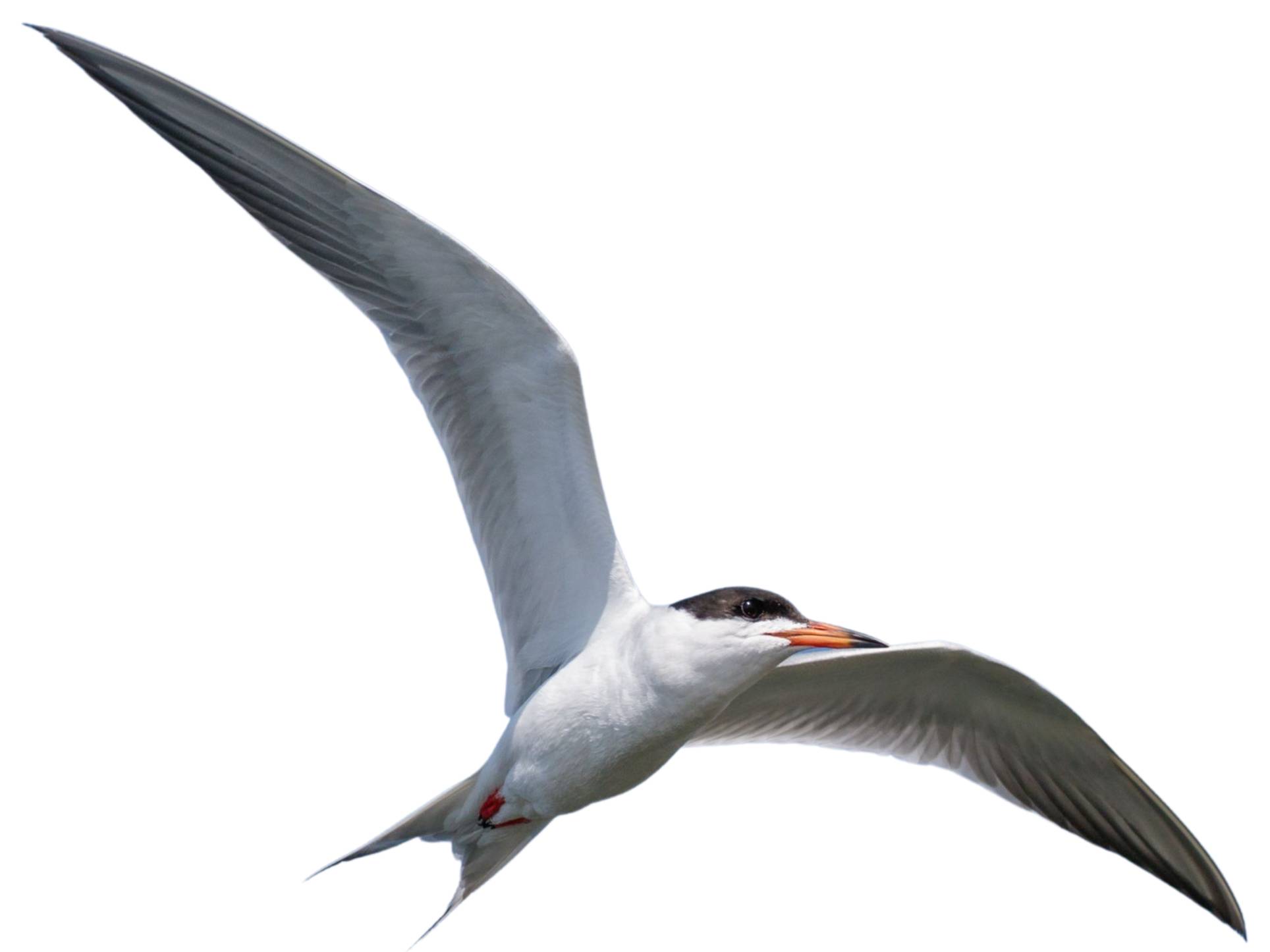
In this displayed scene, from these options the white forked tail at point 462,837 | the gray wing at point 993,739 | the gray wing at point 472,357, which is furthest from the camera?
the gray wing at point 993,739

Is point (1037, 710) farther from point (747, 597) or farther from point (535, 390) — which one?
point (535, 390)

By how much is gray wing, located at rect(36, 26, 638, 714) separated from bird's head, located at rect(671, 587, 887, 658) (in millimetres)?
577

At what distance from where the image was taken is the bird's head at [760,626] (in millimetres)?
6008

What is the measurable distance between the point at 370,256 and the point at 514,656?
177 centimetres

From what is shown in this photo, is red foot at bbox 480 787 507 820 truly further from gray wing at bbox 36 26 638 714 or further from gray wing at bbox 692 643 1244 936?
gray wing at bbox 692 643 1244 936

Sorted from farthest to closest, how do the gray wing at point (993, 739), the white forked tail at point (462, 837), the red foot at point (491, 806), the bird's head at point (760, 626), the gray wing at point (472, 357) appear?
the gray wing at point (993, 739), the white forked tail at point (462, 837), the red foot at point (491, 806), the gray wing at point (472, 357), the bird's head at point (760, 626)

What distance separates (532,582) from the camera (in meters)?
6.70

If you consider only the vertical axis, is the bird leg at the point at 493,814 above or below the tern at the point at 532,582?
below

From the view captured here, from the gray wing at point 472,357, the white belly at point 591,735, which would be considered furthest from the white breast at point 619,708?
the gray wing at point 472,357

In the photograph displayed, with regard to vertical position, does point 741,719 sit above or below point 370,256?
below

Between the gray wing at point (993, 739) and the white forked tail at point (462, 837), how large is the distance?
1.10 m

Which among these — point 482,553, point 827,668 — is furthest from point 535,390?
point 827,668

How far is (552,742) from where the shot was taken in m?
6.28

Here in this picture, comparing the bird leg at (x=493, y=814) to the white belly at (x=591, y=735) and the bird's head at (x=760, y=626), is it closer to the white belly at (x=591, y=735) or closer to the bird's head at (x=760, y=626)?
the white belly at (x=591, y=735)
